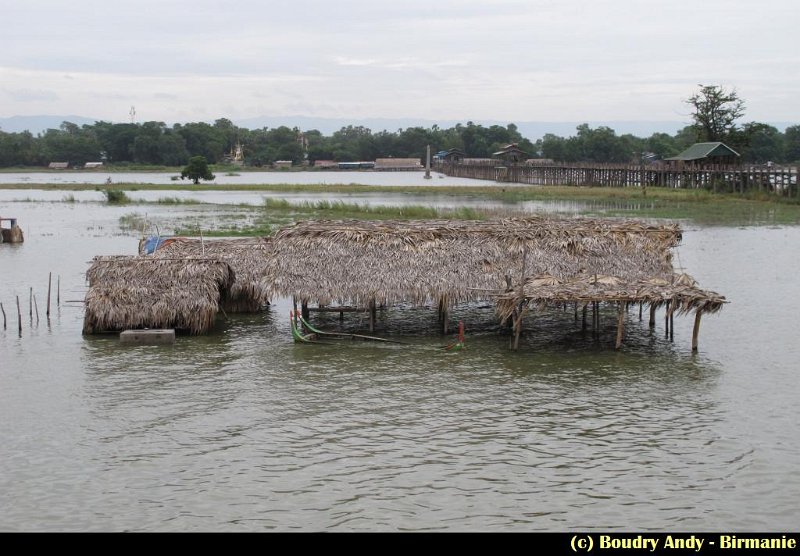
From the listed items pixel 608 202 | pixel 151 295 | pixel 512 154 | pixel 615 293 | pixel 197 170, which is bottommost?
pixel 151 295

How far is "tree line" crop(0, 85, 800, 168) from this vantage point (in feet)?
256

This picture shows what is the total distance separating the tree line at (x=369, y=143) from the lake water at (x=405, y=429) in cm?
6070

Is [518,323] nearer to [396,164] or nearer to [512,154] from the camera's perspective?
[512,154]

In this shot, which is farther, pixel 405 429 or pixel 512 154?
pixel 512 154

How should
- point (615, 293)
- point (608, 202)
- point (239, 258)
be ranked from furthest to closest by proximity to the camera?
point (608, 202) → point (239, 258) → point (615, 293)

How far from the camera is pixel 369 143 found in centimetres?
17662

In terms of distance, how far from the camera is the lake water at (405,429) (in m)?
11.2

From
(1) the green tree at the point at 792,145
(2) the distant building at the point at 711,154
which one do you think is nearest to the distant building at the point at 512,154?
(1) the green tree at the point at 792,145

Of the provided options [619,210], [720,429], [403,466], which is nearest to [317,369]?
[403,466]

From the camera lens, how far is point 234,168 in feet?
449

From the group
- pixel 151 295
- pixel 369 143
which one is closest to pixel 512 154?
pixel 369 143

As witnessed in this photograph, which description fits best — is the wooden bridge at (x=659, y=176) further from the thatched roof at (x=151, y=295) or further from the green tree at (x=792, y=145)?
the thatched roof at (x=151, y=295)

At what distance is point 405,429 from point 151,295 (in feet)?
27.3

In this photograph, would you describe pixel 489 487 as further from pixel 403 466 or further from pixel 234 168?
pixel 234 168
